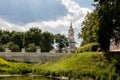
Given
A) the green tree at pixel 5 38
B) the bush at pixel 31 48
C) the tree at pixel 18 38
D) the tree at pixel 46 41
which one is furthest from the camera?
the green tree at pixel 5 38

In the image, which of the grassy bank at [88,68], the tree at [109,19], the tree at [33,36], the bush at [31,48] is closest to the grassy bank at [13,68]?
the grassy bank at [88,68]

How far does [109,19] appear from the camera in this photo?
4925 cm

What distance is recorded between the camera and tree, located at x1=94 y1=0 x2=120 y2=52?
49.2 metres

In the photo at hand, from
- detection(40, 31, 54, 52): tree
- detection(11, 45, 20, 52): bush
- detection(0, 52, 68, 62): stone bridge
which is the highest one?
detection(40, 31, 54, 52): tree

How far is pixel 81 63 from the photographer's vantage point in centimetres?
5191

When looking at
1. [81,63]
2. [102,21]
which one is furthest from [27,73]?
[102,21]

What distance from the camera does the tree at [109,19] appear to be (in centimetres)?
4919

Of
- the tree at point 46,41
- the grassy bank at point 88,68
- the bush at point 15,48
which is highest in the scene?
the tree at point 46,41

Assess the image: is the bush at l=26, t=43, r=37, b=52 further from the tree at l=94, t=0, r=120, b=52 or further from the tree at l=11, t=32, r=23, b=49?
the tree at l=94, t=0, r=120, b=52

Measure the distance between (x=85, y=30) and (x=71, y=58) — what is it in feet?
57.8

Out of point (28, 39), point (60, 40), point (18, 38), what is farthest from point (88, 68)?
point (60, 40)

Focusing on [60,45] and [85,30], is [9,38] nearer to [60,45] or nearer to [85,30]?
[60,45]

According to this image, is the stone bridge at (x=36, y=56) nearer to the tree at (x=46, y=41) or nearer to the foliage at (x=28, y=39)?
the foliage at (x=28, y=39)

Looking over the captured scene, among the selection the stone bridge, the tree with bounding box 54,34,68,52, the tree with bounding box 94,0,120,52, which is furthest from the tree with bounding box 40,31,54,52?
the tree with bounding box 94,0,120,52
